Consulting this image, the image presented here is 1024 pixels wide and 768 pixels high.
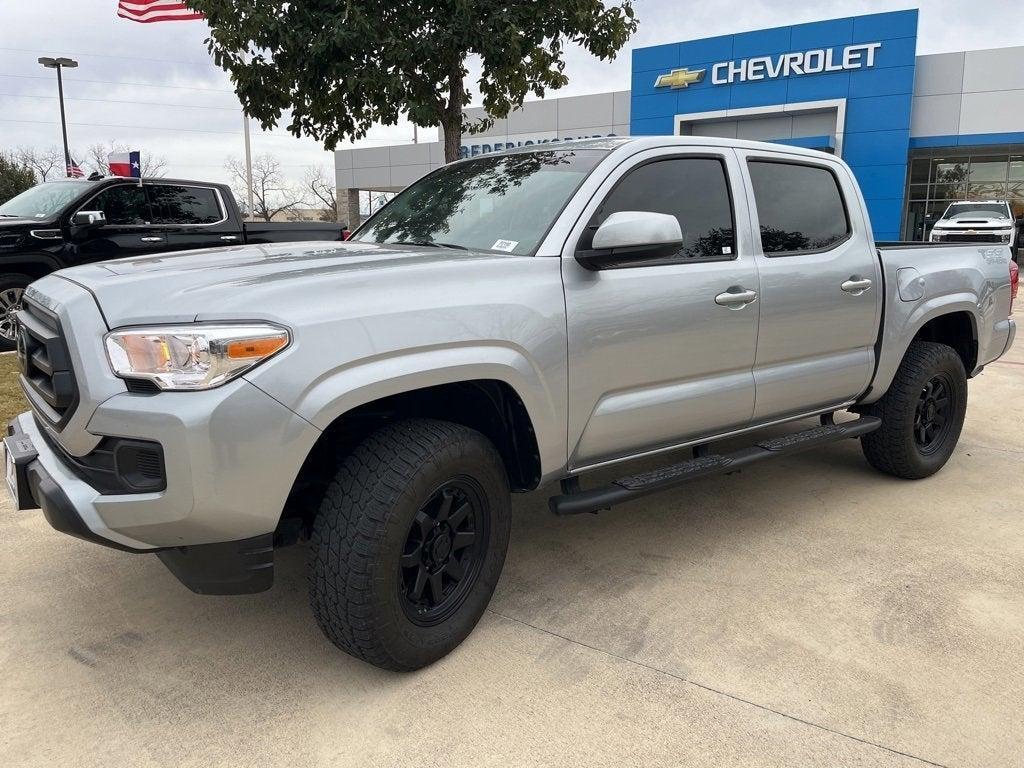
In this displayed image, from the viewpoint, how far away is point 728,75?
2522 cm

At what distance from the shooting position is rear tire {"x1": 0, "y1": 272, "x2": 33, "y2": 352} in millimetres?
8062

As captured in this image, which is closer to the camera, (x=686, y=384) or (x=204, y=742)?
(x=204, y=742)

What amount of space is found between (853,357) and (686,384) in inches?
50.8

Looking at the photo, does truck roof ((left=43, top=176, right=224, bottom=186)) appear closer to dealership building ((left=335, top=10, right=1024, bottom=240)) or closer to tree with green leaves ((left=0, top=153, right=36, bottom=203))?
dealership building ((left=335, top=10, right=1024, bottom=240))

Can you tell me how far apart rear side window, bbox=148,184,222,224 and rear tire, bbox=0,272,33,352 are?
4.85 ft

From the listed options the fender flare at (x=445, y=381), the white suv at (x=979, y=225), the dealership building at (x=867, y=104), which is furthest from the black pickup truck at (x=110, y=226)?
the white suv at (x=979, y=225)

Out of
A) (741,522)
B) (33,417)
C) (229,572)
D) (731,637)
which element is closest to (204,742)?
(229,572)

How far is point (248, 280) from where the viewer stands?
2398 mm

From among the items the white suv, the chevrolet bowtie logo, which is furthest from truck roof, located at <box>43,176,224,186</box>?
the chevrolet bowtie logo

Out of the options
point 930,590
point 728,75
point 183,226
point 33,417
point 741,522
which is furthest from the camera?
point 728,75

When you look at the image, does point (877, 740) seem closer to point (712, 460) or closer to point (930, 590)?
point (930, 590)

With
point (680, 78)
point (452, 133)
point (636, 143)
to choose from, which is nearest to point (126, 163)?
point (452, 133)

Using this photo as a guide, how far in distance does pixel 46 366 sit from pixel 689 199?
99.4 inches

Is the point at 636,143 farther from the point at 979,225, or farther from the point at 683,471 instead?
the point at 979,225
